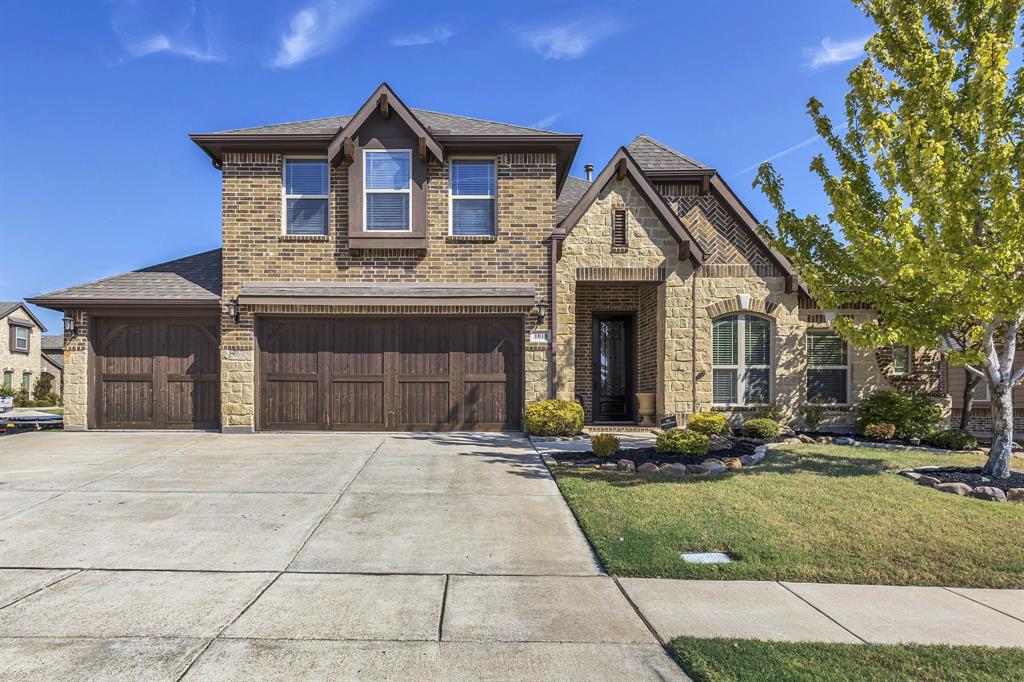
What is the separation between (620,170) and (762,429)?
6.36 m

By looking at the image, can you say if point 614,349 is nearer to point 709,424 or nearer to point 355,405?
point 709,424

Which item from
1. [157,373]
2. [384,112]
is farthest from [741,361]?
[157,373]

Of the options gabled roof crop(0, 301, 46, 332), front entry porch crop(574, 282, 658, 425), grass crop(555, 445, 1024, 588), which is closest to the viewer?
grass crop(555, 445, 1024, 588)

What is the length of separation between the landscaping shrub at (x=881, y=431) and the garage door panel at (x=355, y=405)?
10389 mm

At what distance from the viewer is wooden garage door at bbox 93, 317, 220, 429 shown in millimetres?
12562

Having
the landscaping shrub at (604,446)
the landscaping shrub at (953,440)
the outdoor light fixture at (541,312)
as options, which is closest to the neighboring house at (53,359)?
the outdoor light fixture at (541,312)

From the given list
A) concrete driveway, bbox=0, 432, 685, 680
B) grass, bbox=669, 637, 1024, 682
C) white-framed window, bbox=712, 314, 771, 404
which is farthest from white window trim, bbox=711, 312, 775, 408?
grass, bbox=669, 637, 1024, 682

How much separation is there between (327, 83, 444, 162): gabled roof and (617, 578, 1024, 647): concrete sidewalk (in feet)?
32.8

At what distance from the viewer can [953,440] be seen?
1126cm

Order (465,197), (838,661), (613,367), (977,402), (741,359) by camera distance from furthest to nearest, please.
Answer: (613,367) < (977,402) < (741,359) < (465,197) < (838,661)

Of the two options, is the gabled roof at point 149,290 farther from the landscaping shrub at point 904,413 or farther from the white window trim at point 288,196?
the landscaping shrub at point 904,413

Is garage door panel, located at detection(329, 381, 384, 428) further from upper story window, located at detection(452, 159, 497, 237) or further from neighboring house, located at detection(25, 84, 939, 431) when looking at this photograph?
upper story window, located at detection(452, 159, 497, 237)

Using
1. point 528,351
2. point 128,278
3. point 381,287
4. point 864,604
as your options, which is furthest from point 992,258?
point 128,278

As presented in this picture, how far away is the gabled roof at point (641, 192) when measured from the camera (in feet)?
42.3
